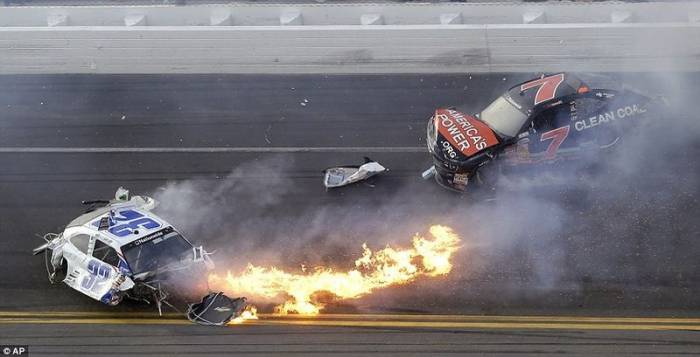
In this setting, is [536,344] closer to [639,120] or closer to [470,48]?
[639,120]

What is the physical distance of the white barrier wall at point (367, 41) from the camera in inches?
678

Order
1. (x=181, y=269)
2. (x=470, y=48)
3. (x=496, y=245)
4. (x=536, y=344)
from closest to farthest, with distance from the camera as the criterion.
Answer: (x=536, y=344) → (x=181, y=269) → (x=496, y=245) → (x=470, y=48)

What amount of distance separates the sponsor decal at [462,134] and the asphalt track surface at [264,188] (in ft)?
3.35

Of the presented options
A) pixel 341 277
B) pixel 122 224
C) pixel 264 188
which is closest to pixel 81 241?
pixel 122 224

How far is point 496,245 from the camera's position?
1243 centimetres

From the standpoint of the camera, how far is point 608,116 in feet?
44.7

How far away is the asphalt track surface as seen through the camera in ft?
35.7

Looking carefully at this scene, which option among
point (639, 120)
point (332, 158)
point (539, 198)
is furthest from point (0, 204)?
point (639, 120)

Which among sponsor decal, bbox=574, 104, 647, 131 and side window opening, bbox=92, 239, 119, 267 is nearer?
side window opening, bbox=92, 239, 119, 267

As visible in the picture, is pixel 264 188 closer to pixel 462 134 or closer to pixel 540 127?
pixel 462 134

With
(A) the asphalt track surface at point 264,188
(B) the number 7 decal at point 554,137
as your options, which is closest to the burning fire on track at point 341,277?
A: (A) the asphalt track surface at point 264,188

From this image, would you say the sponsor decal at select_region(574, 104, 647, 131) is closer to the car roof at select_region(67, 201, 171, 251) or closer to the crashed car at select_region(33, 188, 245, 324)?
the crashed car at select_region(33, 188, 245, 324)

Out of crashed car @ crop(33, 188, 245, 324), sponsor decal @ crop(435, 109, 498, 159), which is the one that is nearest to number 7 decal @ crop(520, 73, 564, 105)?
sponsor decal @ crop(435, 109, 498, 159)

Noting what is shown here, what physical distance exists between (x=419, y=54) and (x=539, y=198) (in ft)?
18.3
